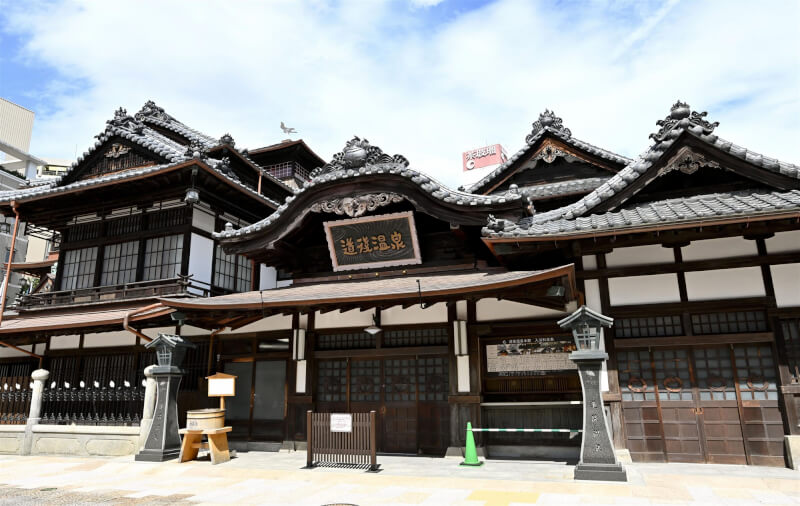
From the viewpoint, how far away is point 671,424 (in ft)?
35.7

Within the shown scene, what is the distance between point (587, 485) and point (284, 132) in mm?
26068

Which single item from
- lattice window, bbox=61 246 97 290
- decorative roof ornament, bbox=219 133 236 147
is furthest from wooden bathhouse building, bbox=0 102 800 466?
decorative roof ornament, bbox=219 133 236 147

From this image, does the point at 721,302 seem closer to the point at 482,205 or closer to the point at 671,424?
the point at 671,424

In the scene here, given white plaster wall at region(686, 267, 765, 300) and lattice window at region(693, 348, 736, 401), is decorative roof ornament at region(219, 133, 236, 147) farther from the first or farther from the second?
lattice window at region(693, 348, 736, 401)

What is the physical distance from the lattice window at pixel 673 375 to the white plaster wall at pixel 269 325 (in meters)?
9.61

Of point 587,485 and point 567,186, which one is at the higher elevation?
point 567,186

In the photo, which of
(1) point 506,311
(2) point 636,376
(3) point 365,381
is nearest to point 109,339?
(3) point 365,381

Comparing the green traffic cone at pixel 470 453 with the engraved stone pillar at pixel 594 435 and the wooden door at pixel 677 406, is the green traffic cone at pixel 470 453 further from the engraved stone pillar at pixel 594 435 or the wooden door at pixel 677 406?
the wooden door at pixel 677 406

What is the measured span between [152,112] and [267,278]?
38.2ft

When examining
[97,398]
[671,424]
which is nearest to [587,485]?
[671,424]

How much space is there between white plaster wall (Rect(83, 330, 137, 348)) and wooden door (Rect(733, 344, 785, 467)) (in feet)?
55.7

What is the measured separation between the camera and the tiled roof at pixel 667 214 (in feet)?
32.6

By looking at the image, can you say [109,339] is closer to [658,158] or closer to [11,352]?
[11,352]

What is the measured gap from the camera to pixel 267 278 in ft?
66.1
